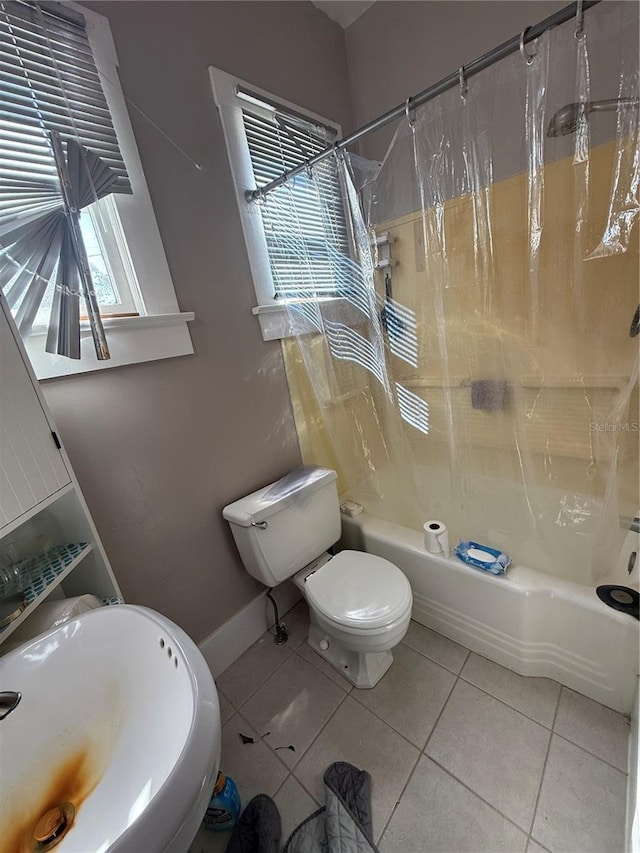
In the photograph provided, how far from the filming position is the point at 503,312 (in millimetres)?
1185

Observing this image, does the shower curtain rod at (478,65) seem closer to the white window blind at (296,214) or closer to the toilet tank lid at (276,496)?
the white window blind at (296,214)

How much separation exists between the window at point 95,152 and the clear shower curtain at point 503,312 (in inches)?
21.6

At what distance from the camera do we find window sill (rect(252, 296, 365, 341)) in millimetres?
1431

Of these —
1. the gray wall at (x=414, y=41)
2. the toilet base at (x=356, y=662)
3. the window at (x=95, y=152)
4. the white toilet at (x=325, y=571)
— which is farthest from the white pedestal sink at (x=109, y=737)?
the gray wall at (x=414, y=41)

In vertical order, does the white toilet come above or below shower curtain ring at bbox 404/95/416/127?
below

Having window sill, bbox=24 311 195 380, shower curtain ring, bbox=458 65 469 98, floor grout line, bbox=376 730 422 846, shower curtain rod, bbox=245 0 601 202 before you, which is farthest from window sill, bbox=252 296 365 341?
floor grout line, bbox=376 730 422 846

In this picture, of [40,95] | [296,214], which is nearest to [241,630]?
[296,214]

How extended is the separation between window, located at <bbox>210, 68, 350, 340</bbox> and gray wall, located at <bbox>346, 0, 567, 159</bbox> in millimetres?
408

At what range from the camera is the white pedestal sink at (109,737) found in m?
0.46

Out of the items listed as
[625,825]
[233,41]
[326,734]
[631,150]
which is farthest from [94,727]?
[233,41]

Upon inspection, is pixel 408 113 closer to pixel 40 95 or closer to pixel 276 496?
pixel 40 95

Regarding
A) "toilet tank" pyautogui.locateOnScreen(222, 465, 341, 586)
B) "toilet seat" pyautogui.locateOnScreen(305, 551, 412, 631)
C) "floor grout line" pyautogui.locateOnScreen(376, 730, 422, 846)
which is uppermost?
"toilet tank" pyautogui.locateOnScreen(222, 465, 341, 586)

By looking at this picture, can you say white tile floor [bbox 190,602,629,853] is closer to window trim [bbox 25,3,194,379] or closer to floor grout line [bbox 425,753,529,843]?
floor grout line [bbox 425,753,529,843]

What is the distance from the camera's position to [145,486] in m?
1.18
